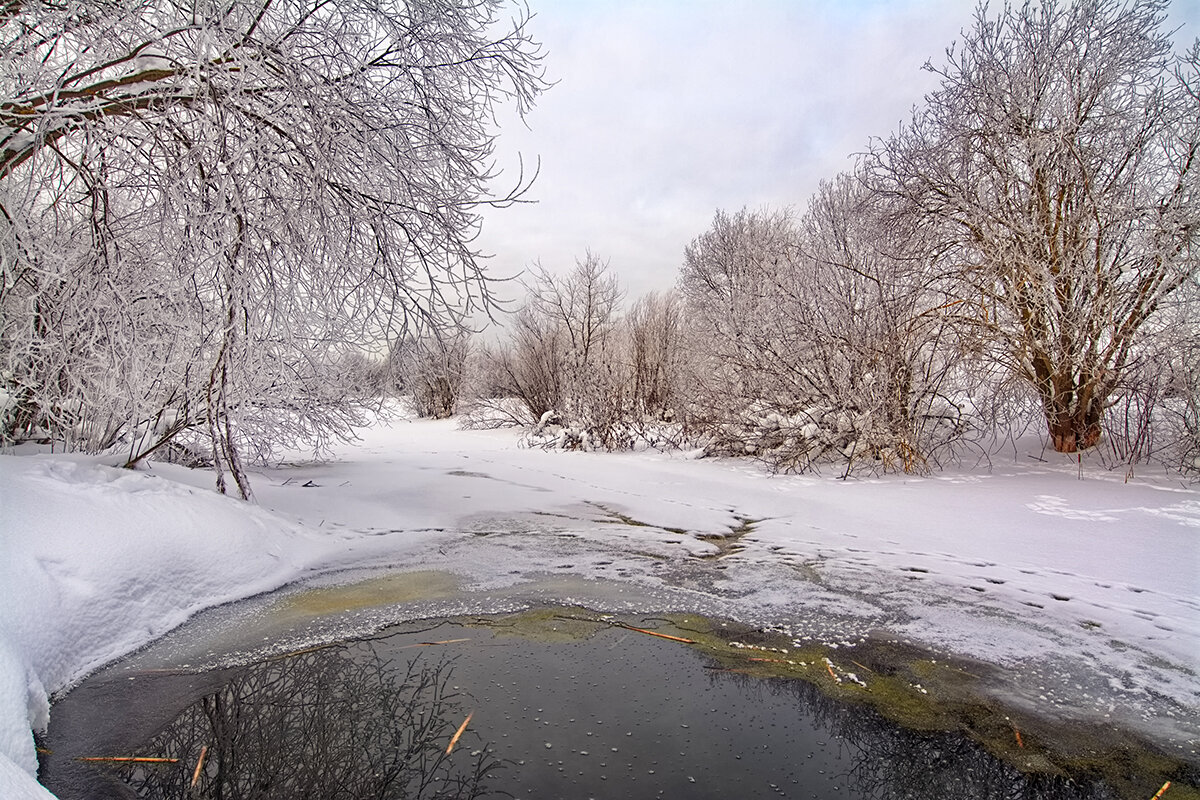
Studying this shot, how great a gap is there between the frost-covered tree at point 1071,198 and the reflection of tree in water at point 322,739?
873 cm

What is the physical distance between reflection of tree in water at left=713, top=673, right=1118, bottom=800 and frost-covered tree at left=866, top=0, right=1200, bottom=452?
295 inches

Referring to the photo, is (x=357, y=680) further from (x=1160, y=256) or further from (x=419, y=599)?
(x=1160, y=256)

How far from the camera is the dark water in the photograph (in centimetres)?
234

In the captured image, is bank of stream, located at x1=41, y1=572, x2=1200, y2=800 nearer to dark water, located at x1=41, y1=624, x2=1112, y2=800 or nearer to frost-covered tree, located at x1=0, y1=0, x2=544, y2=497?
dark water, located at x1=41, y1=624, x2=1112, y2=800

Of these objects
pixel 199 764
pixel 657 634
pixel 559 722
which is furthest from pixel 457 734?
pixel 657 634

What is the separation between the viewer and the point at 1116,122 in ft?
28.1

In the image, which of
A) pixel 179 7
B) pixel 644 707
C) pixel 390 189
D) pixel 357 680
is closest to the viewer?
pixel 644 707

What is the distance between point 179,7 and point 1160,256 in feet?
32.5

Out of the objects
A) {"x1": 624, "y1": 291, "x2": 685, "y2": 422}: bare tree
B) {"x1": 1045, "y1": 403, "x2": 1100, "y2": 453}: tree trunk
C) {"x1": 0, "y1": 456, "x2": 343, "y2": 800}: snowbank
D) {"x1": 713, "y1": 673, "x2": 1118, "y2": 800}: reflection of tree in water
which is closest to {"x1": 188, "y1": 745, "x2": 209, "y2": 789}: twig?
{"x1": 0, "y1": 456, "x2": 343, "y2": 800}: snowbank

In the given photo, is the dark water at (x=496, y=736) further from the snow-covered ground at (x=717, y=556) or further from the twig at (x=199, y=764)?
the snow-covered ground at (x=717, y=556)

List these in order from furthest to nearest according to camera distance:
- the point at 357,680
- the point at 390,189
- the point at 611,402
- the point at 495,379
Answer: the point at 495,379 → the point at 611,402 → the point at 390,189 → the point at 357,680

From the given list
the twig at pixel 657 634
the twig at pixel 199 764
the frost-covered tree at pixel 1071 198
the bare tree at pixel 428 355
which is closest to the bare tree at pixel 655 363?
the frost-covered tree at pixel 1071 198

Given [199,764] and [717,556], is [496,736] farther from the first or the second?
[717,556]

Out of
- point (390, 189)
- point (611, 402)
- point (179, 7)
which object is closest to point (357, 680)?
point (390, 189)
